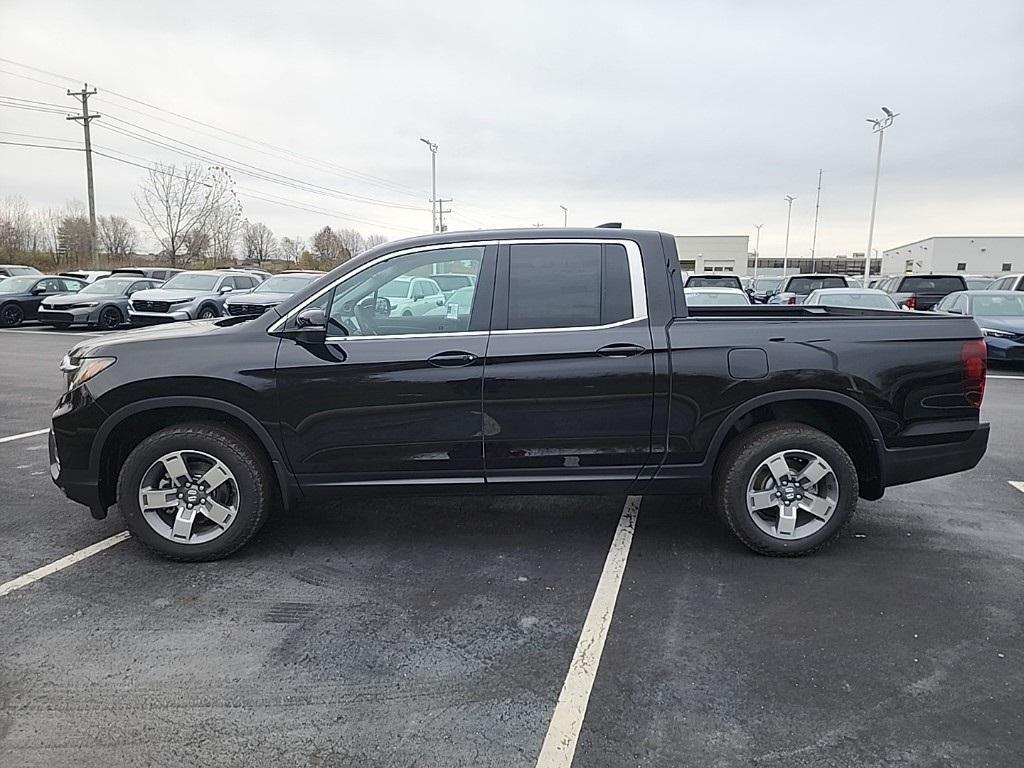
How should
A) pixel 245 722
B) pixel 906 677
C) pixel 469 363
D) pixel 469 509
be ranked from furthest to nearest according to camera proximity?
1. pixel 469 509
2. pixel 469 363
3. pixel 906 677
4. pixel 245 722

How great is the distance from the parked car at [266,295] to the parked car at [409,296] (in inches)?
476

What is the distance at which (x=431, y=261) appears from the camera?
4035 mm

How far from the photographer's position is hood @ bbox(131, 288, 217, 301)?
17891 mm

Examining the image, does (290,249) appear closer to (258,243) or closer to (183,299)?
(258,243)

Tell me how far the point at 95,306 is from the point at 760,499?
1911 cm

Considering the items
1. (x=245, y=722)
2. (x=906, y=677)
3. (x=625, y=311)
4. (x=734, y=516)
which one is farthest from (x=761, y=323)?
(x=245, y=722)

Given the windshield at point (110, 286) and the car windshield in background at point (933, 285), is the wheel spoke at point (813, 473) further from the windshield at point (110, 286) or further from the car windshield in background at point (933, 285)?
the windshield at point (110, 286)

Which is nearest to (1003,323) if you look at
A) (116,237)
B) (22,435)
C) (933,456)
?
(933,456)

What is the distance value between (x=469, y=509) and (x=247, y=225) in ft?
203

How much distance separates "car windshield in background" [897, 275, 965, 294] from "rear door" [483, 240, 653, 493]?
60.7 feet

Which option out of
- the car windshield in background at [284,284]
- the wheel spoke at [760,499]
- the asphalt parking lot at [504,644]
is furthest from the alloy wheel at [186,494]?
the car windshield in background at [284,284]

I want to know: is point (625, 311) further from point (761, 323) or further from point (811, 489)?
point (811, 489)

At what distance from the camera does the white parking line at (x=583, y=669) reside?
98.0 inches

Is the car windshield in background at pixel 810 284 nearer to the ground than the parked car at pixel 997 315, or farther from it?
farther from it
